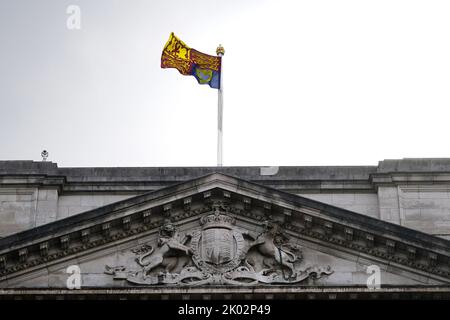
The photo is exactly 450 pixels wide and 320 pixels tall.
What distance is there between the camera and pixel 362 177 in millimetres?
54406

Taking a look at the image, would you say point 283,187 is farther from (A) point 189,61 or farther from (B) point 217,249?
(A) point 189,61

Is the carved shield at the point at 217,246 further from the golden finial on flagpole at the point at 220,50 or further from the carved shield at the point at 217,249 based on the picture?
the golden finial on flagpole at the point at 220,50

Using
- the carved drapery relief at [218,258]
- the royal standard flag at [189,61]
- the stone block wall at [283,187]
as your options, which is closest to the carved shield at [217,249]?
the carved drapery relief at [218,258]

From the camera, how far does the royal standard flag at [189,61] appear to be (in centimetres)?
5744

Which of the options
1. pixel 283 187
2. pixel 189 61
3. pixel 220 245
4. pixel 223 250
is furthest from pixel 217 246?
pixel 189 61

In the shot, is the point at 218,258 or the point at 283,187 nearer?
the point at 218,258

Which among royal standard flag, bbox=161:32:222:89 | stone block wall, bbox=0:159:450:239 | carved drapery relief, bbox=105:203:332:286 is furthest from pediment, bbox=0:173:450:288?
royal standard flag, bbox=161:32:222:89

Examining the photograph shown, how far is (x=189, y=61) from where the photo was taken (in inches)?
2267

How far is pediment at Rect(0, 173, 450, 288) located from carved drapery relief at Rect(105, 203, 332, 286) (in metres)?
0.03

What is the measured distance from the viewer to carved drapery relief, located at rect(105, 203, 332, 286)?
48906 mm

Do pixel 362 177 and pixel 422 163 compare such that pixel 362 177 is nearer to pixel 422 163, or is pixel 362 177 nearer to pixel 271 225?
pixel 422 163

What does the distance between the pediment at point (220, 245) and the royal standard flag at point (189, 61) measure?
8.20 metres

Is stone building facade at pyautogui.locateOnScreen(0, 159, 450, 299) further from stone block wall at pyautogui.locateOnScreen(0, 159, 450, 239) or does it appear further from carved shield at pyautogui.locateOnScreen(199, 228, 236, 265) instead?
stone block wall at pyautogui.locateOnScreen(0, 159, 450, 239)

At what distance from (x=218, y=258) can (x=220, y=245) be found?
16.7 inches
